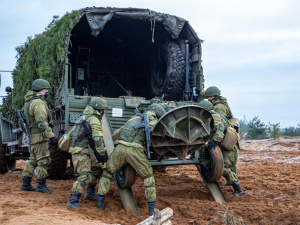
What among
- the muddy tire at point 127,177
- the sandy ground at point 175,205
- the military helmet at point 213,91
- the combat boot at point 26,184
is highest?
the military helmet at point 213,91

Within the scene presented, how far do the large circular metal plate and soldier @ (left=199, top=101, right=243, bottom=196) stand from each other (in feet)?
2.06

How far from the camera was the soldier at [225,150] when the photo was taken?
5582 mm

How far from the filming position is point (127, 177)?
16.3 feet

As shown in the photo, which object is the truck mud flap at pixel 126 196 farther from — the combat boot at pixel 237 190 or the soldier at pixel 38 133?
the combat boot at pixel 237 190

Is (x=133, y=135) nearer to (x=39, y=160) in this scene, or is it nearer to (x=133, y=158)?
(x=133, y=158)

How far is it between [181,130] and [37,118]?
7.81ft

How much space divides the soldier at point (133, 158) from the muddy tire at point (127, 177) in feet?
0.40

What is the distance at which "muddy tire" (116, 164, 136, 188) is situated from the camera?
495cm

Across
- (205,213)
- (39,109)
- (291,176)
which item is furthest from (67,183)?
(291,176)

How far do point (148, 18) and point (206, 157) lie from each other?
10.6 ft

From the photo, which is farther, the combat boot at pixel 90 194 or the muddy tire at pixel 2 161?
the muddy tire at pixel 2 161

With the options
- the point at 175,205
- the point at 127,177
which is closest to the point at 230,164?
the point at 175,205

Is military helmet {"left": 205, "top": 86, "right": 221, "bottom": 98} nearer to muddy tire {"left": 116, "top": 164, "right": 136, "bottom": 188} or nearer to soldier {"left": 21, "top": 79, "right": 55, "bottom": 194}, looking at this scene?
muddy tire {"left": 116, "top": 164, "right": 136, "bottom": 188}

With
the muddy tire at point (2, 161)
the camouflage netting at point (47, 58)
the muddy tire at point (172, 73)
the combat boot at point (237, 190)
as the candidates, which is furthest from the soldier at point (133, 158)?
the muddy tire at point (2, 161)
